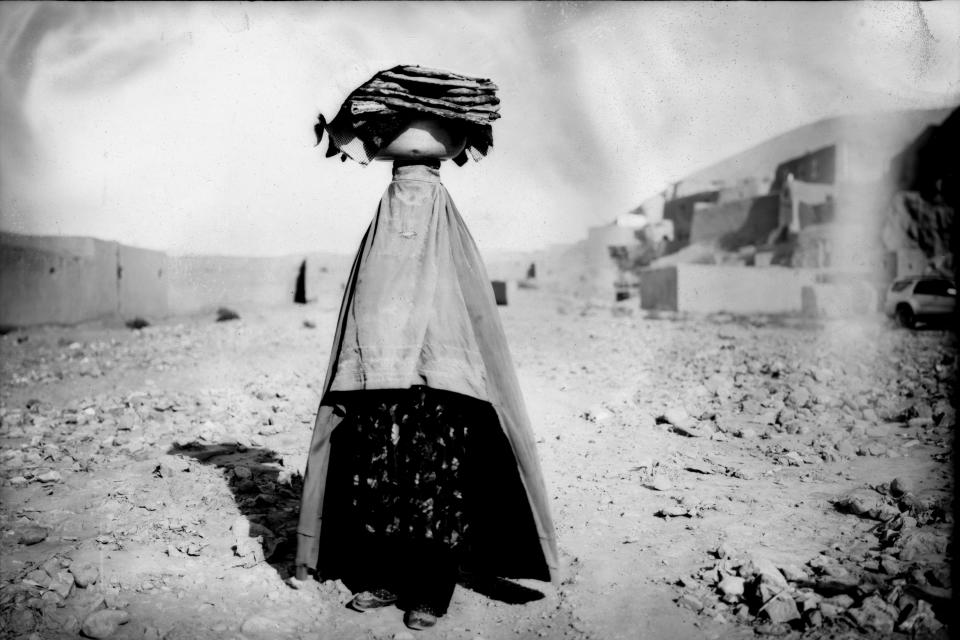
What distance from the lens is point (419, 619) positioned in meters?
2.21

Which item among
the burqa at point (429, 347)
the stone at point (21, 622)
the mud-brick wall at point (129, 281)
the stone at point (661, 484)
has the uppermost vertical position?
the mud-brick wall at point (129, 281)

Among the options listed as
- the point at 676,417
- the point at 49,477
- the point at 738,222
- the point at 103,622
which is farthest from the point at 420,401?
the point at 738,222

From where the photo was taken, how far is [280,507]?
3.17m

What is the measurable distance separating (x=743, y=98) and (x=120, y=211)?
498 cm

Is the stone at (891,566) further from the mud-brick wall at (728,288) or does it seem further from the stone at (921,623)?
the mud-brick wall at (728,288)

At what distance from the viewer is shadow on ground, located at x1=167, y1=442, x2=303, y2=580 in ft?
9.02

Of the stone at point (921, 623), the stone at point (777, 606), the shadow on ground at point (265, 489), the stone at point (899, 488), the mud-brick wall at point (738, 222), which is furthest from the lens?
the mud-brick wall at point (738, 222)

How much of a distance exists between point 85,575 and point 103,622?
346mm

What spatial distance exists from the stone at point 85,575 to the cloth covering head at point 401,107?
1.87 metres

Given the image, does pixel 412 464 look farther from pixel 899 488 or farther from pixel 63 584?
pixel 899 488

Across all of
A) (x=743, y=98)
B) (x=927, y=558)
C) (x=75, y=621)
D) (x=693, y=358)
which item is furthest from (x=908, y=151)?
(x=75, y=621)

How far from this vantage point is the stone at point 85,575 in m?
2.41

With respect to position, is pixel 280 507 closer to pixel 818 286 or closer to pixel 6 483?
pixel 6 483

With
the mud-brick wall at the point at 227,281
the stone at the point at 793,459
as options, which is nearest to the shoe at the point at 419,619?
the stone at the point at 793,459
